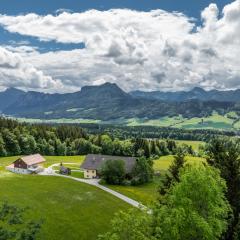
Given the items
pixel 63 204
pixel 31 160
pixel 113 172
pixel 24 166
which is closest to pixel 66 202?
pixel 63 204

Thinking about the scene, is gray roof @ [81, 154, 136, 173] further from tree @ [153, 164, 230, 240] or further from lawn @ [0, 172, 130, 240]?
tree @ [153, 164, 230, 240]

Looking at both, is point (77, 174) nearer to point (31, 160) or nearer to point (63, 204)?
point (31, 160)

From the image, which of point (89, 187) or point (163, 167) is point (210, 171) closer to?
Result: point (89, 187)

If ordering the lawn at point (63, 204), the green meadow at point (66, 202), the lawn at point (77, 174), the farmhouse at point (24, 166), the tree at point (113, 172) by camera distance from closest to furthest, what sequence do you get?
the lawn at point (63, 204) < the green meadow at point (66, 202) < the tree at point (113, 172) < the lawn at point (77, 174) < the farmhouse at point (24, 166)

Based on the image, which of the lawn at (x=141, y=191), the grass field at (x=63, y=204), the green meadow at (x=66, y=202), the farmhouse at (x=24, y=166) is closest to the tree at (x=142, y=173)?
the lawn at (x=141, y=191)

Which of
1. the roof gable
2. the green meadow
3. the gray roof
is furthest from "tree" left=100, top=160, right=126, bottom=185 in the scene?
the roof gable

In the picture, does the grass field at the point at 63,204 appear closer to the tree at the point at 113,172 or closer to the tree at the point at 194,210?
the tree at the point at 113,172
